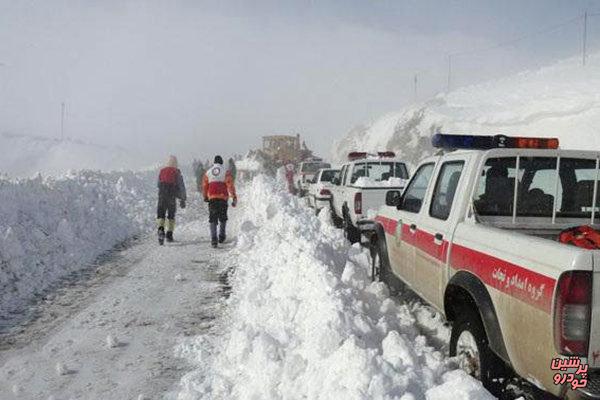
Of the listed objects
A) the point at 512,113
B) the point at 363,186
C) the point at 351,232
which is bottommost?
the point at 351,232

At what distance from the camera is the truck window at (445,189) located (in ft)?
16.0

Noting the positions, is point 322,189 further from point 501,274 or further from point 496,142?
point 501,274

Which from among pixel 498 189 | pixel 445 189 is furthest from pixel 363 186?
pixel 498 189

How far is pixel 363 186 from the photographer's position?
11.0 meters

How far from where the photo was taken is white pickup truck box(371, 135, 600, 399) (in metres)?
2.86

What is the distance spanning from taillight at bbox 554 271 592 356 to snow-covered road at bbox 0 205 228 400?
3249 mm

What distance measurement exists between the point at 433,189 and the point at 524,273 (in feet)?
7.31

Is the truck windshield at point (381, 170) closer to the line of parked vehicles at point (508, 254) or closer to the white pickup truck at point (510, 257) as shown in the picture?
the line of parked vehicles at point (508, 254)

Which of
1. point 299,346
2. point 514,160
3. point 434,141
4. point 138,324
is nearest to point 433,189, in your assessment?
point 434,141

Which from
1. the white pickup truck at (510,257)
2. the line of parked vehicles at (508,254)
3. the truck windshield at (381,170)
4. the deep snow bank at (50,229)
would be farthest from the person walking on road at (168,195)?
the white pickup truck at (510,257)

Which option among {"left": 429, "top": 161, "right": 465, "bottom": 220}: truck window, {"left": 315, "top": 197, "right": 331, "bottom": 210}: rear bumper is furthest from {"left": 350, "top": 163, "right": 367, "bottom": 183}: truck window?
{"left": 429, "top": 161, "right": 465, "bottom": 220}: truck window

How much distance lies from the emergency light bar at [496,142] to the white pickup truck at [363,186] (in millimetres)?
5262

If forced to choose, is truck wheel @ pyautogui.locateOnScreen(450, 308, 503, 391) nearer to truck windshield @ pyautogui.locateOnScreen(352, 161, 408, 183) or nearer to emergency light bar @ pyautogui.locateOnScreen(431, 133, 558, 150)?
emergency light bar @ pyautogui.locateOnScreen(431, 133, 558, 150)

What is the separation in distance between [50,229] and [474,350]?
31.0 ft
